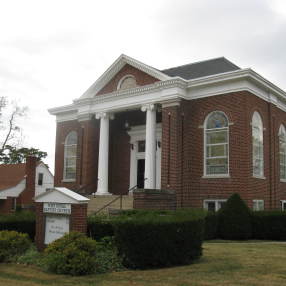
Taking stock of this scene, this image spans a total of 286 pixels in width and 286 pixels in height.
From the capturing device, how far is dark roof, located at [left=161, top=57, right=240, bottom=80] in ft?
81.1

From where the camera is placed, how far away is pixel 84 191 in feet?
86.7

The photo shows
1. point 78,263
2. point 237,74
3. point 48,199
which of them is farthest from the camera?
point 237,74

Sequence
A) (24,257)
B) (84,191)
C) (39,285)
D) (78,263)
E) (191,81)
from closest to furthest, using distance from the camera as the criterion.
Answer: (39,285) → (78,263) → (24,257) → (191,81) → (84,191)

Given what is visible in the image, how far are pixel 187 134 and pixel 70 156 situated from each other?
9927mm

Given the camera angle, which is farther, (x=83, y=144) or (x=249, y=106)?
(x=83, y=144)

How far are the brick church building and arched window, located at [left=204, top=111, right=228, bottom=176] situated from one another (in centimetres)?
5

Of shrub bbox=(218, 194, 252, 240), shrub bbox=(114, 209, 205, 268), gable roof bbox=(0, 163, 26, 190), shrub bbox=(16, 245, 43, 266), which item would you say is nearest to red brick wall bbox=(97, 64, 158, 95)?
shrub bbox=(218, 194, 252, 240)

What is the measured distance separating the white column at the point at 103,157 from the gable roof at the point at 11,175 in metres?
17.7

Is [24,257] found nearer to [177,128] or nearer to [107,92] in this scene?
[177,128]

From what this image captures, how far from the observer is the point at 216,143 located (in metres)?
22.3

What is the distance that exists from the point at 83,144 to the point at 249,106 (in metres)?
10.8

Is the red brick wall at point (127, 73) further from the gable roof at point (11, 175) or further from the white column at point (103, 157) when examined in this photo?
the gable roof at point (11, 175)

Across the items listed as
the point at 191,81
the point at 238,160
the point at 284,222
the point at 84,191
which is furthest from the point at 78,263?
the point at 84,191

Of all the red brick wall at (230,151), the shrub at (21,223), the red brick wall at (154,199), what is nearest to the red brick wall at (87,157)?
the red brick wall at (230,151)
